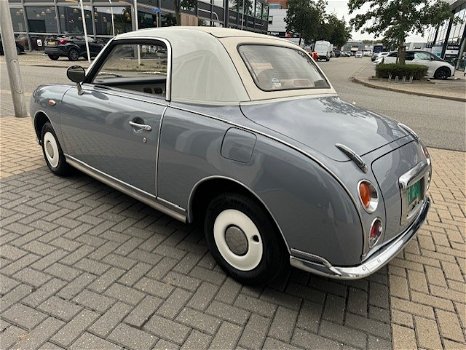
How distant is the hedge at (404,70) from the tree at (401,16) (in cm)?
139

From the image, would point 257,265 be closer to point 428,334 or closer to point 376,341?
point 376,341

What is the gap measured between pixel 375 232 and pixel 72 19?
29.9 meters

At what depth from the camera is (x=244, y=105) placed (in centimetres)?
248

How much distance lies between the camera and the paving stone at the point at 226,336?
2072 mm

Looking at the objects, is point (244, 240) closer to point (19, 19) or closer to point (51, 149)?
point (51, 149)

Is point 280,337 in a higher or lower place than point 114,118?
lower

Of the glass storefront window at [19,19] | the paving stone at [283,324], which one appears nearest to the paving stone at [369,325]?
the paving stone at [283,324]

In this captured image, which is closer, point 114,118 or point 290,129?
point 290,129

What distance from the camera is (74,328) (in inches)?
84.4

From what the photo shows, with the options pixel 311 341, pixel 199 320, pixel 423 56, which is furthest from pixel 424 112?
pixel 423 56

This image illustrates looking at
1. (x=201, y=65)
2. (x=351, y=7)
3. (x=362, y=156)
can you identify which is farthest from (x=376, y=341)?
(x=351, y=7)

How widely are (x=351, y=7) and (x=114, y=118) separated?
2108cm

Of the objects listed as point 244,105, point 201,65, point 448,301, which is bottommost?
point 448,301

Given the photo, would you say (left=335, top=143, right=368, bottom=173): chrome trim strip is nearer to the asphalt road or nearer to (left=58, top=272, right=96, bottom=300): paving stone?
(left=58, top=272, right=96, bottom=300): paving stone
